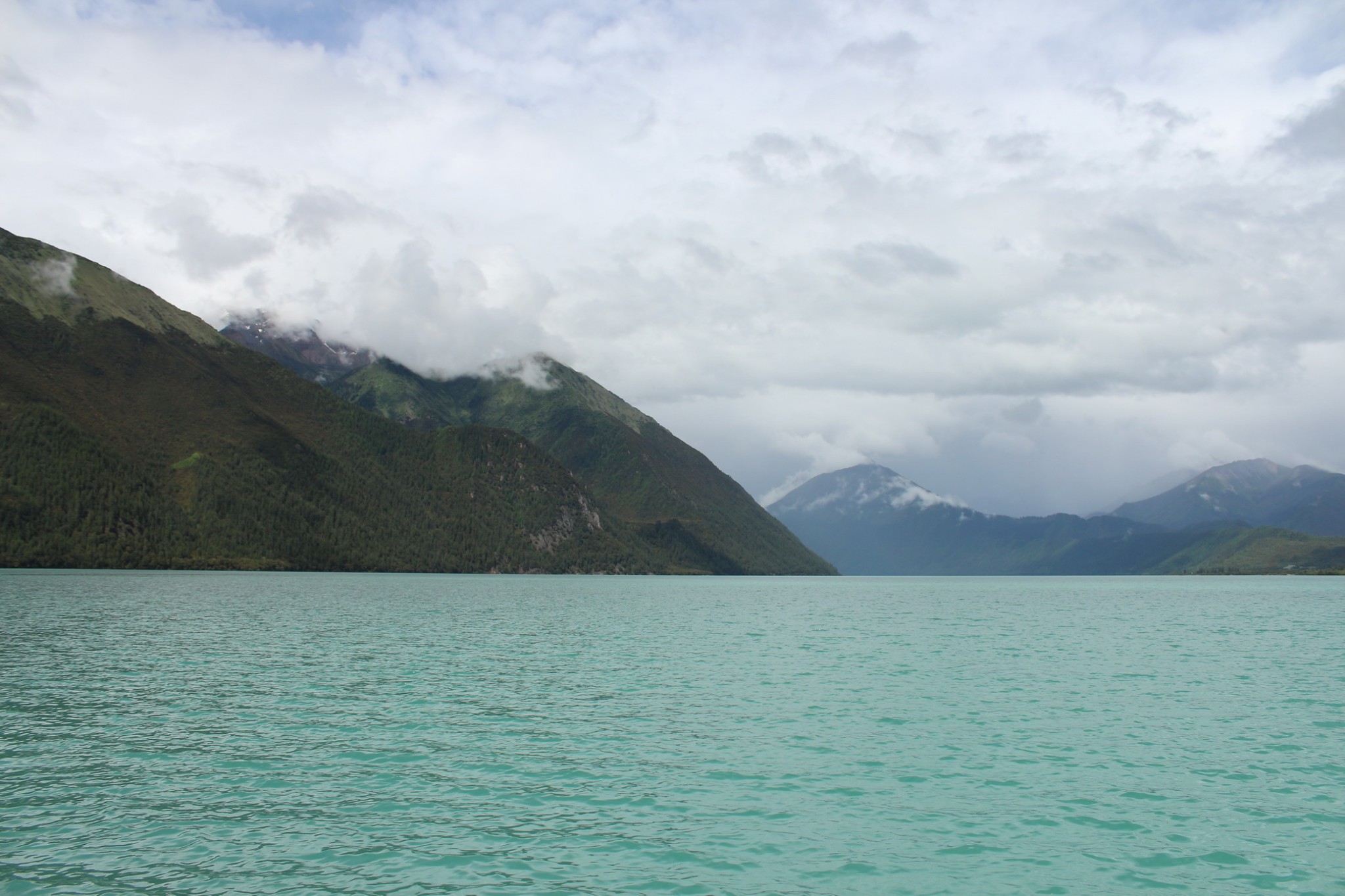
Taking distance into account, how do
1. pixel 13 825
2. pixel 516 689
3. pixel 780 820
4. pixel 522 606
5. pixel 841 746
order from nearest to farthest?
pixel 13 825, pixel 780 820, pixel 841 746, pixel 516 689, pixel 522 606

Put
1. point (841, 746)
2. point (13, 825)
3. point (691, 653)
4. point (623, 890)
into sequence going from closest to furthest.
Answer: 1. point (623, 890)
2. point (13, 825)
3. point (841, 746)
4. point (691, 653)


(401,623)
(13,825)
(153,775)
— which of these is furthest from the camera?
(401,623)

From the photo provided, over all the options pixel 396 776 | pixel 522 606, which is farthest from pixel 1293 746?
pixel 522 606

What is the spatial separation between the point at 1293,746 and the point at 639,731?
3226 cm

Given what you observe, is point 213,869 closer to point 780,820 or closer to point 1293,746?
point 780,820

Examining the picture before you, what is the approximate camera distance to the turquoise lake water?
2572cm

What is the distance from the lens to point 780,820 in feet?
102

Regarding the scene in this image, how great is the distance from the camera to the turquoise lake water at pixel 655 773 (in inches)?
1013

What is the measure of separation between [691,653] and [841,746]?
44141mm

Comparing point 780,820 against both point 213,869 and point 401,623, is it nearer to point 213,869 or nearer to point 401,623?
point 213,869

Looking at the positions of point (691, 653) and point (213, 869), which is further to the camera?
point (691, 653)

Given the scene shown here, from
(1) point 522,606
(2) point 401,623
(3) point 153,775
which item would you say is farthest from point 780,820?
(1) point 522,606

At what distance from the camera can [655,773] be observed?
3747 cm

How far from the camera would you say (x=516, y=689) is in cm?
6059
